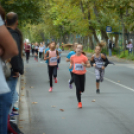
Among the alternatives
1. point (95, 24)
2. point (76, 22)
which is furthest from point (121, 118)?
point (76, 22)

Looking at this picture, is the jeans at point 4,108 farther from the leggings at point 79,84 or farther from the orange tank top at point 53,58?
the orange tank top at point 53,58

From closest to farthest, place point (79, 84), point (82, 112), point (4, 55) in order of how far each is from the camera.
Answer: point (4, 55)
point (82, 112)
point (79, 84)

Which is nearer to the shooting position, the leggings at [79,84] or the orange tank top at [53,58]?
the leggings at [79,84]

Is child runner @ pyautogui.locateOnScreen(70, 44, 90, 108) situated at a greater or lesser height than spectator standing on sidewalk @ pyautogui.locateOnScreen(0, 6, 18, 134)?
lesser

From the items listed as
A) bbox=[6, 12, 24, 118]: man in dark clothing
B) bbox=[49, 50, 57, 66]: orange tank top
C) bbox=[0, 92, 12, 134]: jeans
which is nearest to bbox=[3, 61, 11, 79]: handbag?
bbox=[6, 12, 24, 118]: man in dark clothing

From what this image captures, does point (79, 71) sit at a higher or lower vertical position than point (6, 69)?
lower

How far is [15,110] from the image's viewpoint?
22.3 feet

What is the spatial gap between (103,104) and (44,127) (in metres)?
2.84

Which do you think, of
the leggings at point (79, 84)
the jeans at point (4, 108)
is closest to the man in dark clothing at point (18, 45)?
the jeans at point (4, 108)

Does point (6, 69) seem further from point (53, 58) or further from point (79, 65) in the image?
point (53, 58)

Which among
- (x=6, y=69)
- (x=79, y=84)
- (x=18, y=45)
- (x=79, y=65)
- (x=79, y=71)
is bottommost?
(x=79, y=84)

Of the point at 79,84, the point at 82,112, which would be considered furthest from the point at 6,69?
the point at 79,84

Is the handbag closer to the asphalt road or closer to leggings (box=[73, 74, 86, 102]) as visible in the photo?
the asphalt road

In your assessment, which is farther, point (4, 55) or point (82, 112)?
point (82, 112)
